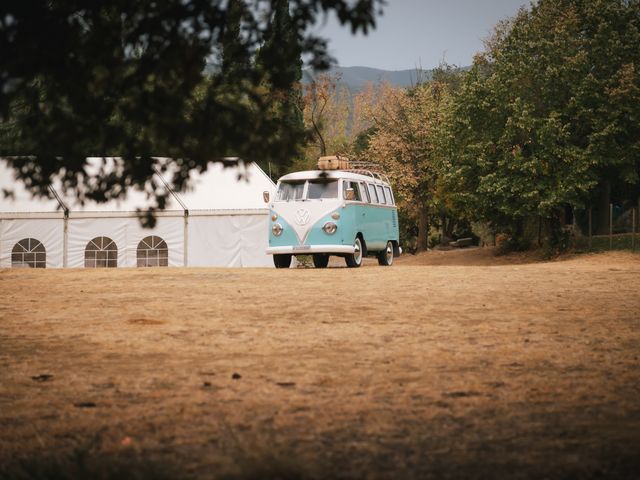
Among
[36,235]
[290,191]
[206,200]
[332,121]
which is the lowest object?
[36,235]

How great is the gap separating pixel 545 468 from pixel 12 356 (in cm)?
493

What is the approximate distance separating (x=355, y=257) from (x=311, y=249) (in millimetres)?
1687

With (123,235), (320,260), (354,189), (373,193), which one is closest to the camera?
(354,189)

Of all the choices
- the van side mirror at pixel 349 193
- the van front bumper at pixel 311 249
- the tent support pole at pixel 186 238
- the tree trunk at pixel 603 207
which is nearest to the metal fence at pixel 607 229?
the tree trunk at pixel 603 207

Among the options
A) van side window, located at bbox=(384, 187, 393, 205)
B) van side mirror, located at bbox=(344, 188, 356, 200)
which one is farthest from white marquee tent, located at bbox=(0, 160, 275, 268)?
van side mirror, located at bbox=(344, 188, 356, 200)

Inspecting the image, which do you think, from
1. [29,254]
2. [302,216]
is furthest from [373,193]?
[29,254]

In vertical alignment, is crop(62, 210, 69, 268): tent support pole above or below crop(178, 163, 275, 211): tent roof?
below

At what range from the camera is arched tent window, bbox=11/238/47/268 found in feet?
90.7

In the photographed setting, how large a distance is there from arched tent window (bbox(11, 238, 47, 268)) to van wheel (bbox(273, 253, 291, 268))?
29.5 ft

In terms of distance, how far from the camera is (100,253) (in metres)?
28.0

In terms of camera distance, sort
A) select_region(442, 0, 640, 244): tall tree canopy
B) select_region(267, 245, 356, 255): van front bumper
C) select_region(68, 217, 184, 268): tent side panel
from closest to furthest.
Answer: select_region(267, 245, 356, 255): van front bumper → select_region(68, 217, 184, 268): tent side panel → select_region(442, 0, 640, 244): tall tree canopy

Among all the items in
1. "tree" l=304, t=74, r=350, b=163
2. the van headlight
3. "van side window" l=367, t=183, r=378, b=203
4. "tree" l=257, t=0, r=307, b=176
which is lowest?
the van headlight

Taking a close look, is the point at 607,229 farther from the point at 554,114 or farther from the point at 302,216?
the point at 302,216

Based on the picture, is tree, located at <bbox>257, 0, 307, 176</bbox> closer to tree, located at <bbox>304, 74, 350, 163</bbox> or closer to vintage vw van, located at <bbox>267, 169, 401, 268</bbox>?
vintage vw van, located at <bbox>267, 169, 401, 268</bbox>
